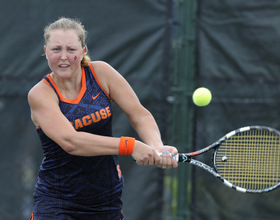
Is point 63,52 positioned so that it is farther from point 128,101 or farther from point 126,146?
point 126,146

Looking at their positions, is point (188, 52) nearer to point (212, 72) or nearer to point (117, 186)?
point (212, 72)

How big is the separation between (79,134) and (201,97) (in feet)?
5.12

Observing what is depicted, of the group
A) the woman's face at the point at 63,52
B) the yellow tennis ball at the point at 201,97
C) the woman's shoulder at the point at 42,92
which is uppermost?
the yellow tennis ball at the point at 201,97

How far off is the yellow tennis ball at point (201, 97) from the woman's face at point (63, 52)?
1464 mm

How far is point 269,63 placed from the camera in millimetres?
4129

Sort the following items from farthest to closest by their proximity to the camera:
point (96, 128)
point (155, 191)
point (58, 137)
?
point (155, 191)
point (96, 128)
point (58, 137)

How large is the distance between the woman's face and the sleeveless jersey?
0.11m

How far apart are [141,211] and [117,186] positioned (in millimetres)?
1460

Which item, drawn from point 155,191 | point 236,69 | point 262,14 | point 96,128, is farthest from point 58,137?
point 262,14

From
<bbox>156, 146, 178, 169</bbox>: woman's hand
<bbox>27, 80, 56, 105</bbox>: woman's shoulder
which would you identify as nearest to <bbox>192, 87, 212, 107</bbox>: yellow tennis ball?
<bbox>156, 146, 178, 169</bbox>: woman's hand

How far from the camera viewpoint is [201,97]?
12.1ft

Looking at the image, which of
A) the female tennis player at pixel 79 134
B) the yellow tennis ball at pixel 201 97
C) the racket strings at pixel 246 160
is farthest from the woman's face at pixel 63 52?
the yellow tennis ball at pixel 201 97

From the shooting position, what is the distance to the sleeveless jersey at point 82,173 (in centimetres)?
252

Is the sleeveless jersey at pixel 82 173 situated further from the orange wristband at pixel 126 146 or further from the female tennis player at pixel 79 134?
the orange wristband at pixel 126 146
